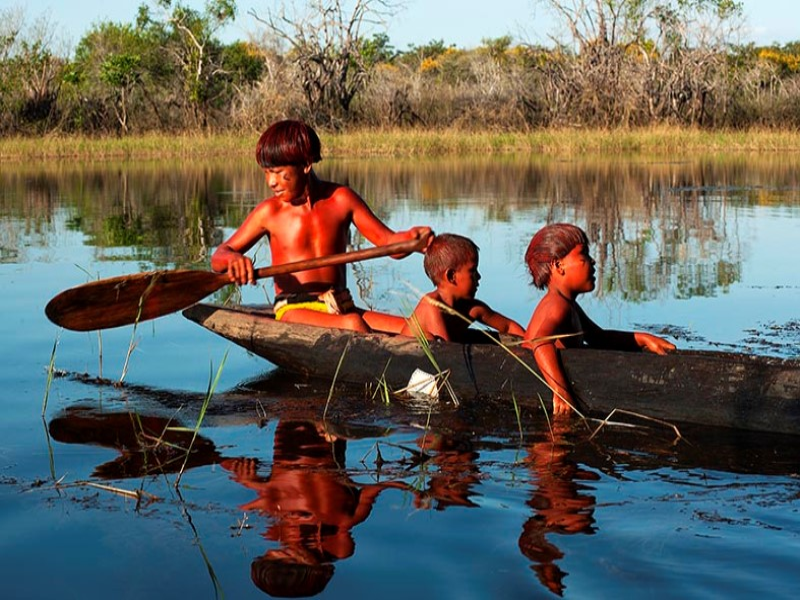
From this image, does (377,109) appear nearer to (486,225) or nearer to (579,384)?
(486,225)

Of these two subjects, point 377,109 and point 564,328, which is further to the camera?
point 377,109

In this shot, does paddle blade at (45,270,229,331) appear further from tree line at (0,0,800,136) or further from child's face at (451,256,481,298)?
tree line at (0,0,800,136)

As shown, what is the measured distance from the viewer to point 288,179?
19.1 feet

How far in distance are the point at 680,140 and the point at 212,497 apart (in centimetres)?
2261

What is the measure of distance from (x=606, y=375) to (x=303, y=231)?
186 cm

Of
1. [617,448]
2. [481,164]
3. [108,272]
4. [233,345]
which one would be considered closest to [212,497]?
[617,448]

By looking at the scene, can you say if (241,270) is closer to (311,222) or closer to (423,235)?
(311,222)

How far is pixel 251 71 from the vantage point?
38.6 m

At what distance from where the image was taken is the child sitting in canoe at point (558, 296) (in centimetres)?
487

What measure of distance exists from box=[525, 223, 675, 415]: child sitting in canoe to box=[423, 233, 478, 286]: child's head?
0.44m

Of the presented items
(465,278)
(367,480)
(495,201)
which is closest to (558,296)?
(465,278)

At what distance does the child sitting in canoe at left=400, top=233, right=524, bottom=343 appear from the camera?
545cm

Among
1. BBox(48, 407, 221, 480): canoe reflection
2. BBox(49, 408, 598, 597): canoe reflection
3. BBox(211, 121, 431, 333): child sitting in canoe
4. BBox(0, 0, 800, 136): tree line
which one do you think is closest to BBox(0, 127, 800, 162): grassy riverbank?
BBox(0, 0, 800, 136): tree line

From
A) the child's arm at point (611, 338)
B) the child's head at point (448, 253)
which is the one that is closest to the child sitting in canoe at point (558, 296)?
the child's arm at point (611, 338)
